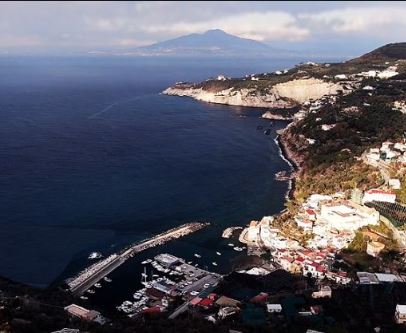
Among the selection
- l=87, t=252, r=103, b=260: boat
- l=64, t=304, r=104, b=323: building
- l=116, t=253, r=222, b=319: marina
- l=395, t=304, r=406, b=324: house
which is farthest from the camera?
l=87, t=252, r=103, b=260: boat

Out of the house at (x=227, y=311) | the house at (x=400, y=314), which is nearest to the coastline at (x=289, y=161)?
the house at (x=227, y=311)

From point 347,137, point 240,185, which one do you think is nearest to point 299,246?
point 240,185

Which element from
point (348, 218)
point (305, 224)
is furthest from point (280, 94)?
point (348, 218)

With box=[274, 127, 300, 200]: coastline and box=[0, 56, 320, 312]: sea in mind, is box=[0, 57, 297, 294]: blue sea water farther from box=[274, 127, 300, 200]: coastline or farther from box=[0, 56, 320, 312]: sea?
box=[274, 127, 300, 200]: coastline

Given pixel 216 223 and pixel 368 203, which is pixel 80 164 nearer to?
pixel 216 223

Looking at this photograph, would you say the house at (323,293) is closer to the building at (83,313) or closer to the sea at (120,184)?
the sea at (120,184)

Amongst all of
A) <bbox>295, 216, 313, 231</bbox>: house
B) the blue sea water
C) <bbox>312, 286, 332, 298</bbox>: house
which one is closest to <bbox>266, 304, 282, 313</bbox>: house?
<bbox>312, 286, 332, 298</bbox>: house
